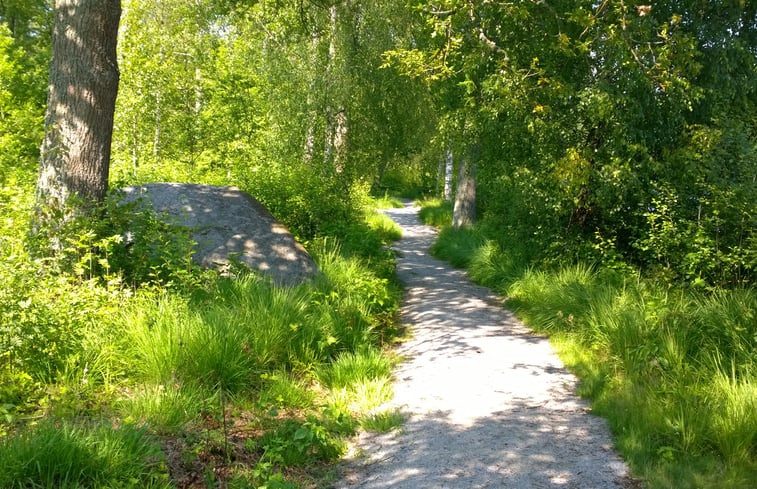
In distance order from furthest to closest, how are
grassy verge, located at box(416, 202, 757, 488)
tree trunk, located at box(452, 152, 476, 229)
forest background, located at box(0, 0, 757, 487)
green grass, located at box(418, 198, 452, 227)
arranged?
green grass, located at box(418, 198, 452, 227)
tree trunk, located at box(452, 152, 476, 229)
forest background, located at box(0, 0, 757, 487)
grassy verge, located at box(416, 202, 757, 488)

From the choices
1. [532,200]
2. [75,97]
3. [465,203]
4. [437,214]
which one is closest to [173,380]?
[75,97]

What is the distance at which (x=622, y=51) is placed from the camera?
290 inches

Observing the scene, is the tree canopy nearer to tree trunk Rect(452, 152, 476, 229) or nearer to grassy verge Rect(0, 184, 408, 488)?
tree trunk Rect(452, 152, 476, 229)

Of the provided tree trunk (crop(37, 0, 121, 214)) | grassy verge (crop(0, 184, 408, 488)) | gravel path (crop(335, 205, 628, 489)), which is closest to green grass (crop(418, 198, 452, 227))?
gravel path (crop(335, 205, 628, 489))

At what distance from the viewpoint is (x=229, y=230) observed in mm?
7797

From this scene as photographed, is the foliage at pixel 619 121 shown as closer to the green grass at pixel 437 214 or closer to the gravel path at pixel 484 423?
the gravel path at pixel 484 423

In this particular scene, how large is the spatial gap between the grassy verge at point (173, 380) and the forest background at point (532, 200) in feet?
0.13

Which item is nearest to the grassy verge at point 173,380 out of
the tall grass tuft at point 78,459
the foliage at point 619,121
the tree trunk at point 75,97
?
the tall grass tuft at point 78,459

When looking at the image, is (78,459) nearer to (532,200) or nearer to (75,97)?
(75,97)

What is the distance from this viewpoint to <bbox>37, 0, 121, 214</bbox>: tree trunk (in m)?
6.09

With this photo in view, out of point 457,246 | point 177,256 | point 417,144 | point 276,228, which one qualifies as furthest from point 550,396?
point 417,144

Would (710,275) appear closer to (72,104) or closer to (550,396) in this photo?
(550,396)

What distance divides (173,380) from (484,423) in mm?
2485

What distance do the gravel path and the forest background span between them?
318 mm
